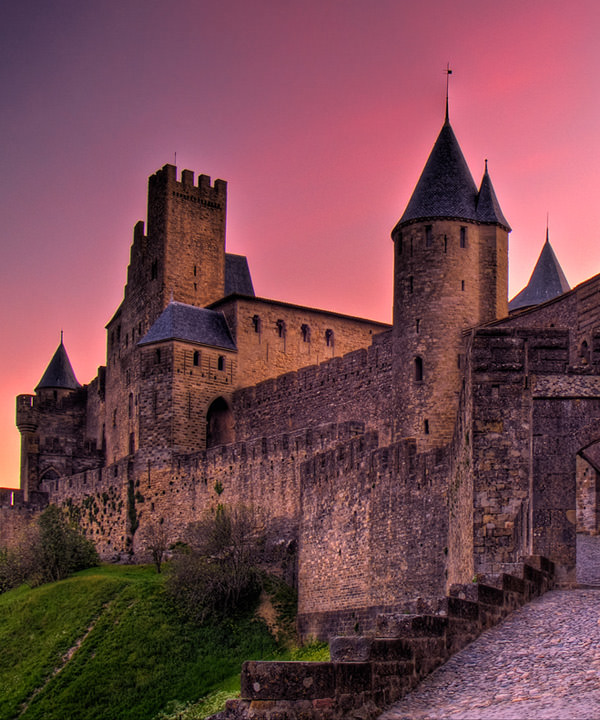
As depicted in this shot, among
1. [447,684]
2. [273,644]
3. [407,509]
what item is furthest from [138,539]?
[447,684]

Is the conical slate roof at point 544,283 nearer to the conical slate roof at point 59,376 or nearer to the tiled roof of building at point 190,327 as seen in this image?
the tiled roof of building at point 190,327

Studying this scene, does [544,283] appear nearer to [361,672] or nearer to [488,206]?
[488,206]

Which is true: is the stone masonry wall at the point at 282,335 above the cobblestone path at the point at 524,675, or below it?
above

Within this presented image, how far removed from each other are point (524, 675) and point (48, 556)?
130 feet

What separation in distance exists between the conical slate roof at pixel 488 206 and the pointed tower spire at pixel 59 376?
37291mm

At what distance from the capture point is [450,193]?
4275 cm

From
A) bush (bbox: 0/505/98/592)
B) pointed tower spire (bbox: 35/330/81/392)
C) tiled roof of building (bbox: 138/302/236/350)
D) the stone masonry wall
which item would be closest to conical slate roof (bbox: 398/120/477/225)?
the stone masonry wall

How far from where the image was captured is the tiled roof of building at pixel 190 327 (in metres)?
55.0

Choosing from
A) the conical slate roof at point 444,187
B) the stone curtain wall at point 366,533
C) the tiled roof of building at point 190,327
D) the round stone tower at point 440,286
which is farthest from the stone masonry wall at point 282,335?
the stone curtain wall at point 366,533

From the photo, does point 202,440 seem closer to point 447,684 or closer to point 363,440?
point 363,440

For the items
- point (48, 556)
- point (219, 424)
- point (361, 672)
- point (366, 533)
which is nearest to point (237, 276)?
point (219, 424)

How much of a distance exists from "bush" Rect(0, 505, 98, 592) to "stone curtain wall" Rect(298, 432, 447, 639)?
1457 cm

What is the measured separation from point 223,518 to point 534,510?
26016 mm

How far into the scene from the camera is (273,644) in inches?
1521
